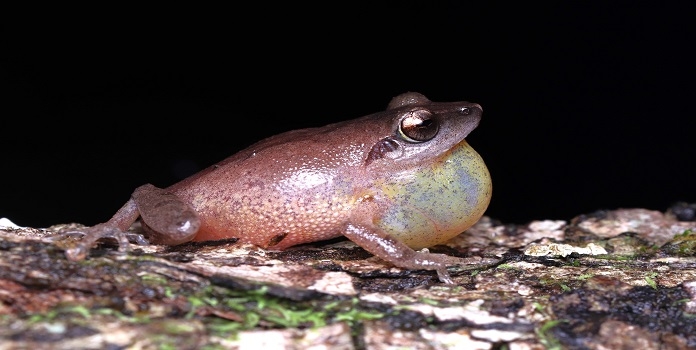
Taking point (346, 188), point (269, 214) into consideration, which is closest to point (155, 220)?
point (269, 214)

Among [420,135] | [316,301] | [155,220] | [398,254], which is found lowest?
[316,301]

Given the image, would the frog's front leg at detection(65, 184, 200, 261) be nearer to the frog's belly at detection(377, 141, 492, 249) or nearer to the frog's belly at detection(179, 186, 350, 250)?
the frog's belly at detection(179, 186, 350, 250)

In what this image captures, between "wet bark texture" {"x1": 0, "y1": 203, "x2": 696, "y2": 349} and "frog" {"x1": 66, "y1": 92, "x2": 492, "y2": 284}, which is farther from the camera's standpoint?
"frog" {"x1": 66, "y1": 92, "x2": 492, "y2": 284}

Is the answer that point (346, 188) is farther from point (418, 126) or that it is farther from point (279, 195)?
point (418, 126)

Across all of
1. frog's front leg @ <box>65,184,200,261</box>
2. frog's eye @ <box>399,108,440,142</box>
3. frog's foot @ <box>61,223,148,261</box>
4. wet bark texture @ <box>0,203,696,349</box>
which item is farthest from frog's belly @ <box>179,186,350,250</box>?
frog's foot @ <box>61,223,148,261</box>

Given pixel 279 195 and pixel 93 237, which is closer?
pixel 93 237

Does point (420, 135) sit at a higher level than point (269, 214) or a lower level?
higher

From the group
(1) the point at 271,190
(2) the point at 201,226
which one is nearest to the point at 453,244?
(1) the point at 271,190

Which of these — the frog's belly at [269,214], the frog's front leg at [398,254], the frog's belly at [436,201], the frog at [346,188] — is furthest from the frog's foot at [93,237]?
the frog's belly at [436,201]

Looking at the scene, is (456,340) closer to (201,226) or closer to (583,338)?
(583,338)
